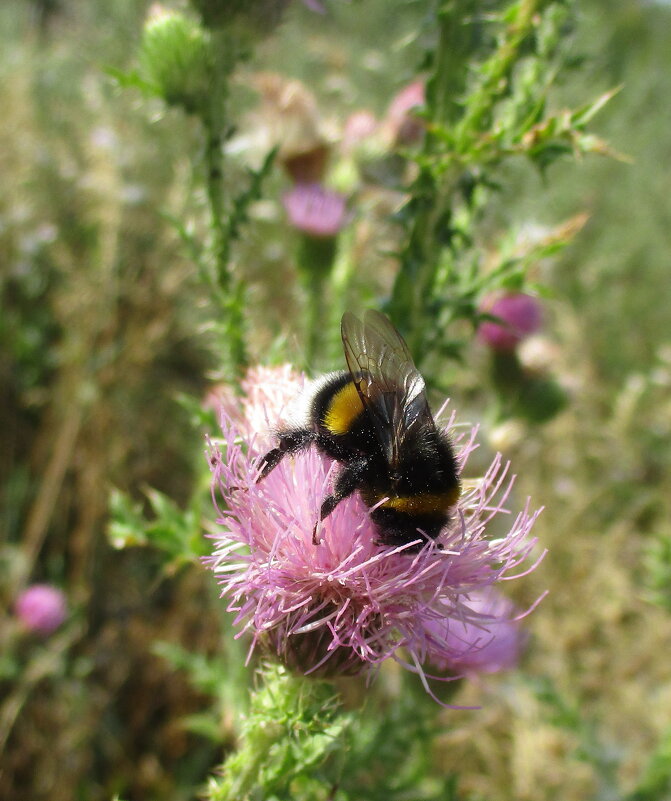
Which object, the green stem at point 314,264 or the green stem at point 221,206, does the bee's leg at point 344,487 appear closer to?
the green stem at point 221,206

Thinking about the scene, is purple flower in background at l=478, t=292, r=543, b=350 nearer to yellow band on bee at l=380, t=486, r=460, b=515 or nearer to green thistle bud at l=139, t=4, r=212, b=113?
green thistle bud at l=139, t=4, r=212, b=113

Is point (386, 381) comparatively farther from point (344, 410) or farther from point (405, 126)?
point (405, 126)

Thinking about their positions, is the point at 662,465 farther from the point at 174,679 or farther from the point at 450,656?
the point at 450,656

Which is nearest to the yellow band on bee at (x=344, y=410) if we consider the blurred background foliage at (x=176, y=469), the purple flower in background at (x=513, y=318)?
the blurred background foliage at (x=176, y=469)

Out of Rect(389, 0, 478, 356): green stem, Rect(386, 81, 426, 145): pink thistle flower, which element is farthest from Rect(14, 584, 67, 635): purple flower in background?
Rect(386, 81, 426, 145): pink thistle flower

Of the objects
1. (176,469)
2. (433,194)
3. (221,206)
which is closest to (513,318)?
(433,194)

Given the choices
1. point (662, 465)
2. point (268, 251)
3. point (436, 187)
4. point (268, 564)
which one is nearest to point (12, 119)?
point (268, 251)
